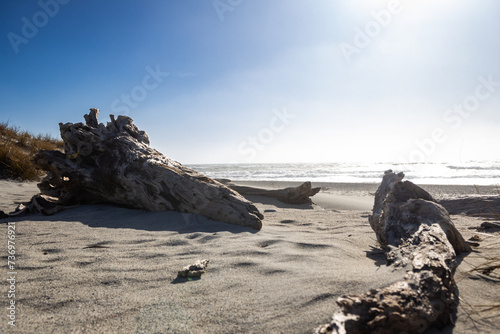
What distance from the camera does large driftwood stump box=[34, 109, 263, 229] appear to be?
155 inches

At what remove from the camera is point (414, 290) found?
1.35 m

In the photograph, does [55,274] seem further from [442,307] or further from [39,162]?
[39,162]

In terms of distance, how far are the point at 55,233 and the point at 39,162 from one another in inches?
93.6

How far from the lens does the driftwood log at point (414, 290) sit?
3.84 feet

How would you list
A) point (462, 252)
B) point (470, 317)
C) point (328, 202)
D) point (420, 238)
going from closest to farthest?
point (470, 317) < point (420, 238) < point (462, 252) < point (328, 202)

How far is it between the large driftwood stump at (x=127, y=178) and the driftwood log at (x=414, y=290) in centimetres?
189

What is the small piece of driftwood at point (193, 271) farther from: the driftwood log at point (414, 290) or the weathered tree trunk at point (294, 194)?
the weathered tree trunk at point (294, 194)

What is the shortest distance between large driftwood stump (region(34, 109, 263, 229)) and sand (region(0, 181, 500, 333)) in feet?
1.49

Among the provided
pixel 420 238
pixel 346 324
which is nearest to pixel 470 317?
pixel 420 238

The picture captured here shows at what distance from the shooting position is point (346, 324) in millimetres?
1125

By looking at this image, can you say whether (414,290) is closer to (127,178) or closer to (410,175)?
(127,178)

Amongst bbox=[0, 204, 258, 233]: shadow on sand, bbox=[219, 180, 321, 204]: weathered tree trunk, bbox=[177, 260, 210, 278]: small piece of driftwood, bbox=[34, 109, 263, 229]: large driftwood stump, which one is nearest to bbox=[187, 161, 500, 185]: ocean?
bbox=[219, 180, 321, 204]: weathered tree trunk

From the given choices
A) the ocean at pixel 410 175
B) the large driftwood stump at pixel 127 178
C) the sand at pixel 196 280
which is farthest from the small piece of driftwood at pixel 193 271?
the ocean at pixel 410 175

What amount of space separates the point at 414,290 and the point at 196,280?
1.41 m
